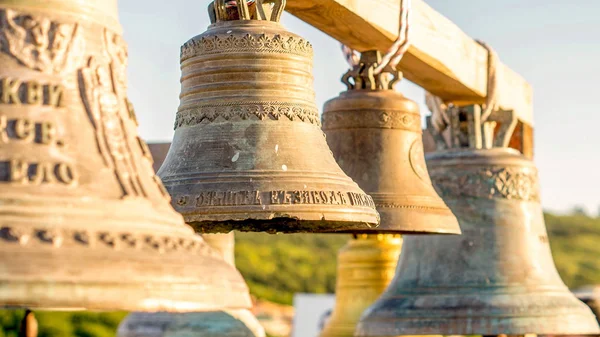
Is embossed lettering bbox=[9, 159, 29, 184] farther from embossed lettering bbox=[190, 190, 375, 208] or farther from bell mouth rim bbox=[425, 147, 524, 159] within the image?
bell mouth rim bbox=[425, 147, 524, 159]

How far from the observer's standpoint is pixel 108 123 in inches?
97.8

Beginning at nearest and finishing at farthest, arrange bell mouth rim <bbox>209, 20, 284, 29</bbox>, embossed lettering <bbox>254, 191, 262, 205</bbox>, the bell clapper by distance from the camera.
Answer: the bell clapper < embossed lettering <bbox>254, 191, 262, 205</bbox> < bell mouth rim <bbox>209, 20, 284, 29</bbox>

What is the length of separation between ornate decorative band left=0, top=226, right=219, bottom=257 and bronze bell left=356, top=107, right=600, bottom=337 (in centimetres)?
359

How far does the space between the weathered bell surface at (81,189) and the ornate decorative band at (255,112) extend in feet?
4.69

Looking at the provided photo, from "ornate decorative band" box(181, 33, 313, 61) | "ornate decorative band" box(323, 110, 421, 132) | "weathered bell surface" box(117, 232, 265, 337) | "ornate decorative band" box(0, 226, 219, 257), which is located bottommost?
"weathered bell surface" box(117, 232, 265, 337)

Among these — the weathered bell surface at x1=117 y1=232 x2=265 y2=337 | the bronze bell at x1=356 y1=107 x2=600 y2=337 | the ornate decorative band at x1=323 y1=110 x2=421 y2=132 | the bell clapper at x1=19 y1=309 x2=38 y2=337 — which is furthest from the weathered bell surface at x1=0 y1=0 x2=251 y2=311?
the weathered bell surface at x1=117 y1=232 x2=265 y2=337

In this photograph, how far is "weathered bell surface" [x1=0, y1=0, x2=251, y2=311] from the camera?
219 centimetres

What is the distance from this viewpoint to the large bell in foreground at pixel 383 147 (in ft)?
16.5

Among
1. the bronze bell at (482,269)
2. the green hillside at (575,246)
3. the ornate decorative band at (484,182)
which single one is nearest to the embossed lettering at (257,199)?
the bronze bell at (482,269)

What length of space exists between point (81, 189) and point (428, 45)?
11.9ft

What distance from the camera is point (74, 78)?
245 cm

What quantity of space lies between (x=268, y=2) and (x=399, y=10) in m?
1.21

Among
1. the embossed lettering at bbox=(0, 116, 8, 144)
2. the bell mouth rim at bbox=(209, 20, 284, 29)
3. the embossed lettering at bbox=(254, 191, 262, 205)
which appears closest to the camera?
the embossed lettering at bbox=(0, 116, 8, 144)

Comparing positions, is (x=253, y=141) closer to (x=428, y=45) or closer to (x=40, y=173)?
(x=40, y=173)
